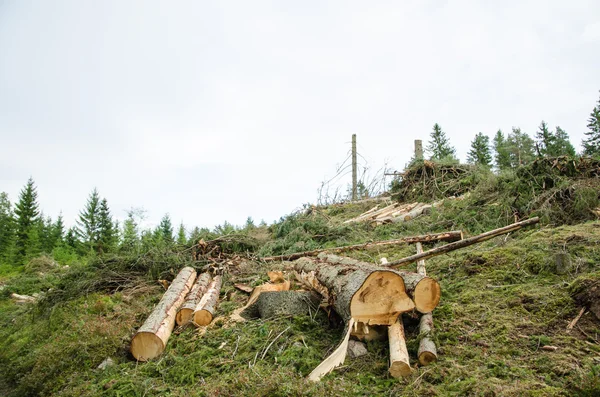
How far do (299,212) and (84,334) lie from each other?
806 centimetres

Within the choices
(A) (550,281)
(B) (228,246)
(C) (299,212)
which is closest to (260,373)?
(A) (550,281)

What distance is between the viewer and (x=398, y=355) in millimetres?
2979

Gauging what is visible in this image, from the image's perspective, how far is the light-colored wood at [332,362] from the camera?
303 centimetres

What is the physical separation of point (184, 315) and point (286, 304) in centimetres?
157

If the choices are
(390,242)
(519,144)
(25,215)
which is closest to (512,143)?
(519,144)

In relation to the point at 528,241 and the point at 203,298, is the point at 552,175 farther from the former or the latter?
the point at 203,298

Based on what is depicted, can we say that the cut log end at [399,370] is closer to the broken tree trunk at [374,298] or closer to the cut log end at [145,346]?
the broken tree trunk at [374,298]

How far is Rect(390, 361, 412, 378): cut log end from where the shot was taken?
9.55 feet

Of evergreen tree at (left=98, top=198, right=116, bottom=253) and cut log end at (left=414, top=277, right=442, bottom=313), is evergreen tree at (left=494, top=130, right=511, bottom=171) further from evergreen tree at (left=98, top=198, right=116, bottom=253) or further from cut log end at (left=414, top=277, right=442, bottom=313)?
evergreen tree at (left=98, top=198, right=116, bottom=253)

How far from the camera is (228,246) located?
26.6 feet

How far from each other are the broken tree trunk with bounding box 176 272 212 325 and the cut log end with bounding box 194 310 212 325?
16 cm

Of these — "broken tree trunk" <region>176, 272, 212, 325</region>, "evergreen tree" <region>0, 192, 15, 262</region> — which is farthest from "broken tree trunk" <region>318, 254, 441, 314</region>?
"evergreen tree" <region>0, 192, 15, 262</region>

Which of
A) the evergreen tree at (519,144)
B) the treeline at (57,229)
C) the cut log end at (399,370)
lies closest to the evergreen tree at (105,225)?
the treeline at (57,229)

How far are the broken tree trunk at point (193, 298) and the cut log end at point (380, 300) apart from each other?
2669 mm
